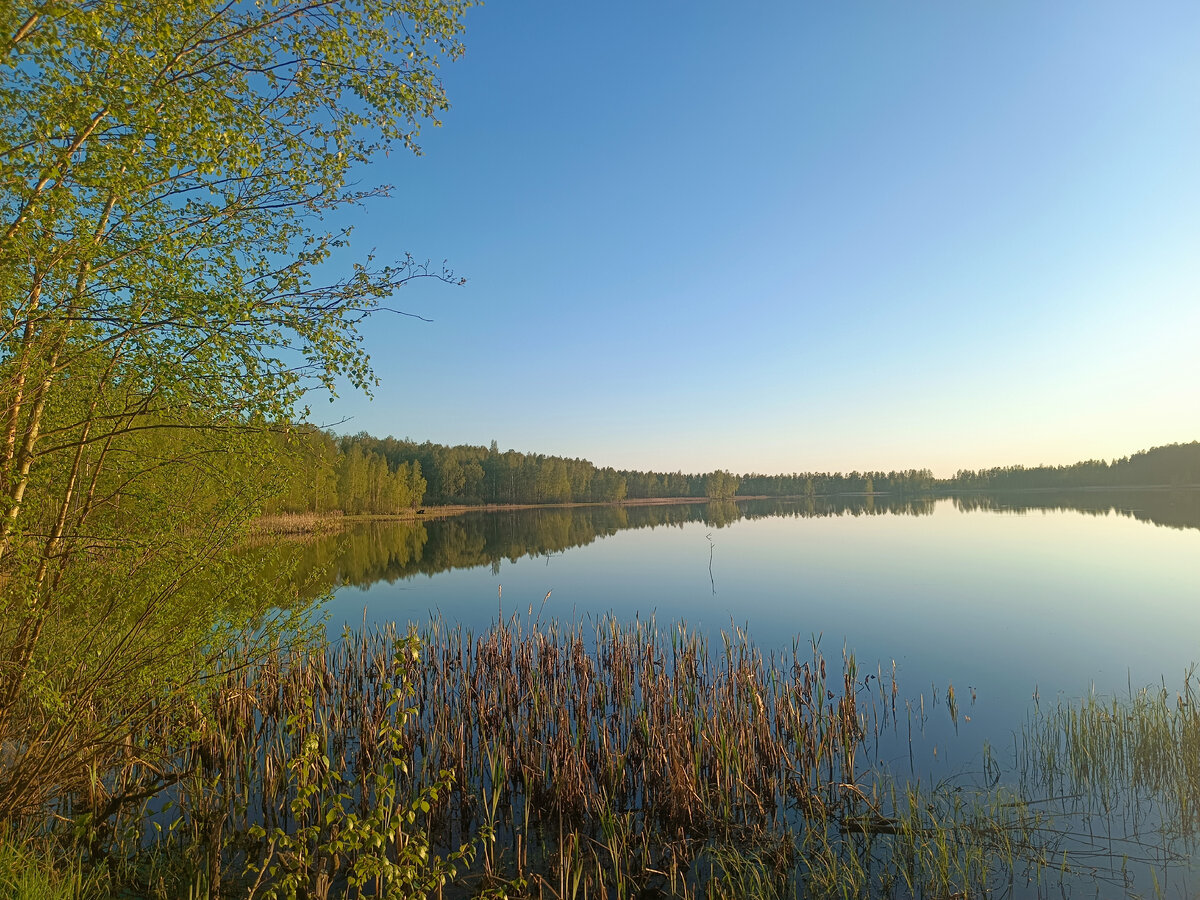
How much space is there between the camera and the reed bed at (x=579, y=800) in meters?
5.41

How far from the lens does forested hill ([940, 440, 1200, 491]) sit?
420 ft

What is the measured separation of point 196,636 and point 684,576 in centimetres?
2236

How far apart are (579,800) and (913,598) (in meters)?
17.4

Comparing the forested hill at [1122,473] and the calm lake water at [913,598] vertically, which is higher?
the forested hill at [1122,473]

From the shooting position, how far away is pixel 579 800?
23.2 ft

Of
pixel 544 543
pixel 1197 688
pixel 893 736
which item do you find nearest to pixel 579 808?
pixel 893 736

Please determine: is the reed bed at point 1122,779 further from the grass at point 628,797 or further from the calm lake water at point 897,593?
the calm lake water at point 897,593

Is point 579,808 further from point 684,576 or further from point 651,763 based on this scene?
point 684,576

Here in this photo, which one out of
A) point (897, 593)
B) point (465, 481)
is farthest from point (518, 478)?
point (897, 593)

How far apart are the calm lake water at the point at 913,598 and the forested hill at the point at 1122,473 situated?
117 meters

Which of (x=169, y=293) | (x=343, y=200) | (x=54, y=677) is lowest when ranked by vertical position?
(x=54, y=677)

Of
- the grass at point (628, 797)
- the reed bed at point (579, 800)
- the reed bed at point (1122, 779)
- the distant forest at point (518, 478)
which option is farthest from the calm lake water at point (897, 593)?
the distant forest at point (518, 478)

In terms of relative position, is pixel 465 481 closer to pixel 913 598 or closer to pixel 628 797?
pixel 913 598

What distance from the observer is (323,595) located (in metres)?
7.62
